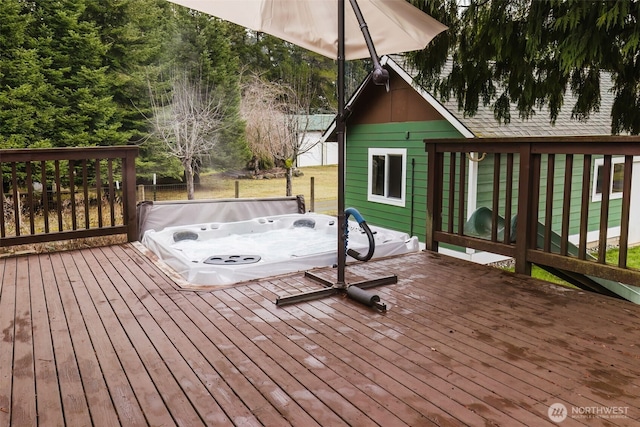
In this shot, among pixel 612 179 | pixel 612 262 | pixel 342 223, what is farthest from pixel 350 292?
pixel 612 179

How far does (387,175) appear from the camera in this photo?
8.73 metres

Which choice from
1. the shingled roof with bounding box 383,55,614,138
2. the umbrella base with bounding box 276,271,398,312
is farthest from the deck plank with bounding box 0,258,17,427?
the shingled roof with bounding box 383,55,614,138

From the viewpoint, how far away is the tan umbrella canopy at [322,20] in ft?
11.4

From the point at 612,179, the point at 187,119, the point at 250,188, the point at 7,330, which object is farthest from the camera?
the point at 250,188

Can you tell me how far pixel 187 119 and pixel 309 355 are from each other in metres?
10.5

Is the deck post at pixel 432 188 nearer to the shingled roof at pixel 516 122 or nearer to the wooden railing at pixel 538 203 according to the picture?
the wooden railing at pixel 538 203

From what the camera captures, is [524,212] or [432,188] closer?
[524,212]

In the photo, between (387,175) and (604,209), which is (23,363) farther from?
(387,175)

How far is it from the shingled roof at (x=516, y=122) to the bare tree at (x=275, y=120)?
470cm

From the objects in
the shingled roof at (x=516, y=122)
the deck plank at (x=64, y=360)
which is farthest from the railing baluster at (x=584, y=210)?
the shingled roof at (x=516, y=122)

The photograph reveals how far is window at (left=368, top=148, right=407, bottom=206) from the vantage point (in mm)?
8398

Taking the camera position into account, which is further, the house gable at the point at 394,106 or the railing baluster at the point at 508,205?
the house gable at the point at 394,106

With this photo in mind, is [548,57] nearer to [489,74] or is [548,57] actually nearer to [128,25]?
[489,74]

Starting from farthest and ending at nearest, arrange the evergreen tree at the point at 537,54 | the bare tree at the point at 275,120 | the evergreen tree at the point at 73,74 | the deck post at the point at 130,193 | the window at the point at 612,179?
the bare tree at the point at 275,120, the evergreen tree at the point at 73,74, the window at the point at 612,179, the deck post at the point at 130,193, the evergreen tree at the point at 537,54
